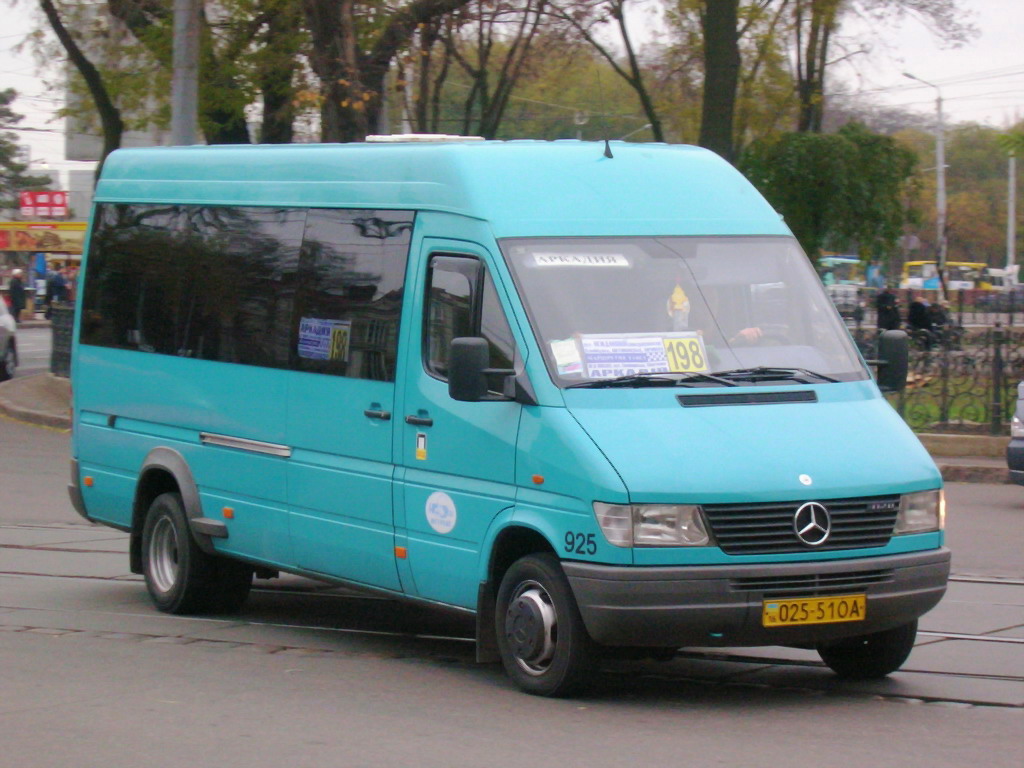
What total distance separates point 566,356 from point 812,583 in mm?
1382

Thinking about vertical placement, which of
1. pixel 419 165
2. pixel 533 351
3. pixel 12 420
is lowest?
pixel 12 420

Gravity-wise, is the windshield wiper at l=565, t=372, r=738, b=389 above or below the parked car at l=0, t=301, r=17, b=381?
above

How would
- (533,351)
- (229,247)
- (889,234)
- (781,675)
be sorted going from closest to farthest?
(533,351) < (781,675) < (229,247) < (889,234)

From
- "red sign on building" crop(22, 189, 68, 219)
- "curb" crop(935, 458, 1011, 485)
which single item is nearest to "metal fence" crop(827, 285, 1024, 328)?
"curb" crop(935, 458, 1011, 485)

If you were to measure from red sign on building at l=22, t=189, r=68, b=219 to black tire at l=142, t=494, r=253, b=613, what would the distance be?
223 ft

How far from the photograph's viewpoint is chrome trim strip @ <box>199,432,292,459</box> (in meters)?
8.48

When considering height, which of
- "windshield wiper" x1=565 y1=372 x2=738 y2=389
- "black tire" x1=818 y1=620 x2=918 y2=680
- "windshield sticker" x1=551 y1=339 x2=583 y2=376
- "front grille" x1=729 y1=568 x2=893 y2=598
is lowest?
"black tire" x1=818 y1=620 x2=918 y2=680

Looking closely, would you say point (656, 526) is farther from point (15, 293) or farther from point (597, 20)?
point (15, 293)

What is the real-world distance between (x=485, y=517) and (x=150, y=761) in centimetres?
191

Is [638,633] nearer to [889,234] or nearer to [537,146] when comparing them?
[537,146]

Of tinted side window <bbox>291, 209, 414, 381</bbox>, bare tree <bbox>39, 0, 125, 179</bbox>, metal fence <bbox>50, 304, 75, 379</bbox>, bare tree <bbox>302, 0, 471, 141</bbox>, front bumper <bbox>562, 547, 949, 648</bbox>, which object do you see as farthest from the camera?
bare tree <bbox>39, 0, 125, 179</bbox>

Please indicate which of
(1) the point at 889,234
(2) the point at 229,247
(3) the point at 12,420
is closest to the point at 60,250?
(1) the point at 889,234

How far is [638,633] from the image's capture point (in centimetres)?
648

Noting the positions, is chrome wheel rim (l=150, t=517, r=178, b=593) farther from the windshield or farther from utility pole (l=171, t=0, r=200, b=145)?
utility pole (l=171, t=0, r=200, b=145)
